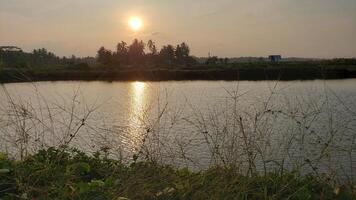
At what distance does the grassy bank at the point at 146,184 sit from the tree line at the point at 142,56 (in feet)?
294

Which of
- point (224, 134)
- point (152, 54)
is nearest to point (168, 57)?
point (152, 54)

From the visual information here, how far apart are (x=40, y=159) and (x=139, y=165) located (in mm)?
1365

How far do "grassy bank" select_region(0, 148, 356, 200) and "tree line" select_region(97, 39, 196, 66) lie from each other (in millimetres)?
89674

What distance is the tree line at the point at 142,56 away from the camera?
A: 10142cm

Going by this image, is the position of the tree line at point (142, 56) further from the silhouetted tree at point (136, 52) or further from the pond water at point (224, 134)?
the pond water at point (224, 134)

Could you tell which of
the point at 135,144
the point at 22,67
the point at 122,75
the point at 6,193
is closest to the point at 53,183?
the point at 6,193

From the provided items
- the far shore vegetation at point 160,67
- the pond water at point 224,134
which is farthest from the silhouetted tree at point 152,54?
the pond water at point 224,134

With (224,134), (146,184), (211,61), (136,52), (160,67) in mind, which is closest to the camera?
(146,184)

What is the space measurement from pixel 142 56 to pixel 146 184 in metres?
111

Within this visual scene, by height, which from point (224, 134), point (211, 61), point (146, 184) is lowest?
point (146, 184)

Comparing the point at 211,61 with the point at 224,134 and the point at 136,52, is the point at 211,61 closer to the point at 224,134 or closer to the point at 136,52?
the point at 136,52

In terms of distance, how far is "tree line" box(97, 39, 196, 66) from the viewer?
101419mm

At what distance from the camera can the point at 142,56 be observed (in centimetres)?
11438

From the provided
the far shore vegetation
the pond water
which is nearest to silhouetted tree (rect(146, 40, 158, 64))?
the far shore vegetation
